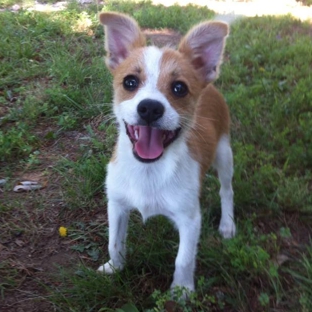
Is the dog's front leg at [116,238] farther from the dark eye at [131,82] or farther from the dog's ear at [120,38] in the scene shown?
the dog's ear at [120,38]

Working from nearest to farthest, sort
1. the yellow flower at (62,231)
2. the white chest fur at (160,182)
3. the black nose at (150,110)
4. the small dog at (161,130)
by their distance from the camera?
the black nose at (150,110), the small dog at (161,130), the white chest fur at (160,182), the yellow flower at (62,231)

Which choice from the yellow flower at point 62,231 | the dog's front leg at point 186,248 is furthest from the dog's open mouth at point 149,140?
the yellow flower at point 62,231

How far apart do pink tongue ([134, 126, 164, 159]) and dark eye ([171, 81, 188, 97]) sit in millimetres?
241

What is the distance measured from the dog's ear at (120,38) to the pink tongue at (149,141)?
60 centimetres

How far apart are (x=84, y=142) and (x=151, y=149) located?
1.92m

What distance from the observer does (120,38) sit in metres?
2.99

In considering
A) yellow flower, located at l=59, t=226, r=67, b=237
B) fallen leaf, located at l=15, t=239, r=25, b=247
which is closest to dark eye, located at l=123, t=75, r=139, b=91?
yellow flower, located at l=59, t=226, r=67, b=237

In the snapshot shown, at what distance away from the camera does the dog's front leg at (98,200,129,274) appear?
3.02 metres

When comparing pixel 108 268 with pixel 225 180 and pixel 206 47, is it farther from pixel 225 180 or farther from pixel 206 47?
pixel 206 47

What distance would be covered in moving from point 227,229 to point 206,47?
131 cm

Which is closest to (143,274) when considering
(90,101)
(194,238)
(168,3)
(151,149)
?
(194,238)

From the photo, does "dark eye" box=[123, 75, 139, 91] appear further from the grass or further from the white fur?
the grass

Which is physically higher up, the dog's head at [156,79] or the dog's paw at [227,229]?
the dog's head at [156,79]

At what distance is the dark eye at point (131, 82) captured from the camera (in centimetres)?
263
